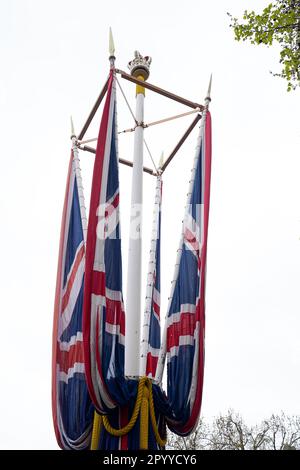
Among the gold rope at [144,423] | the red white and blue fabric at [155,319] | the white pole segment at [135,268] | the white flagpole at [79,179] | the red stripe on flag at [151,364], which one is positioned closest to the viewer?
the gold rope at [144,423]

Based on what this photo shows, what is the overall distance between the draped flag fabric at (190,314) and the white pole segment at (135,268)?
56 centimetres

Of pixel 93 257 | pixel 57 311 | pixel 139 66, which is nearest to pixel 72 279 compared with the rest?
pixel 57 311

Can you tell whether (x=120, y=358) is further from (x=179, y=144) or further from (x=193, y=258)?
(x=179, y=144)

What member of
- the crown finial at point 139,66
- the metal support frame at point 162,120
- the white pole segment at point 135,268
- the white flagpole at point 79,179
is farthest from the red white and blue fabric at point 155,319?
the crown finial at point 139,66

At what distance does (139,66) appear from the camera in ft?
36.0

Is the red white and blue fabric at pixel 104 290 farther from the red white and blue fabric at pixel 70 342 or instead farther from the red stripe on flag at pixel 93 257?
the red white and blue fabric at pixel 70 342

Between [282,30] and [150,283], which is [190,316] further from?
[282,30]

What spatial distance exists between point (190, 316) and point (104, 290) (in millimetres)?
1667

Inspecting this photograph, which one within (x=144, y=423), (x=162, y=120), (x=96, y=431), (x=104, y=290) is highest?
(x=162, y=120)

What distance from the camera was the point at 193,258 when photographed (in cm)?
911

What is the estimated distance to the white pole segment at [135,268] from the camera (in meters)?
8.42

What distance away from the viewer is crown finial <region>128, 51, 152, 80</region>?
1099 centimetres
